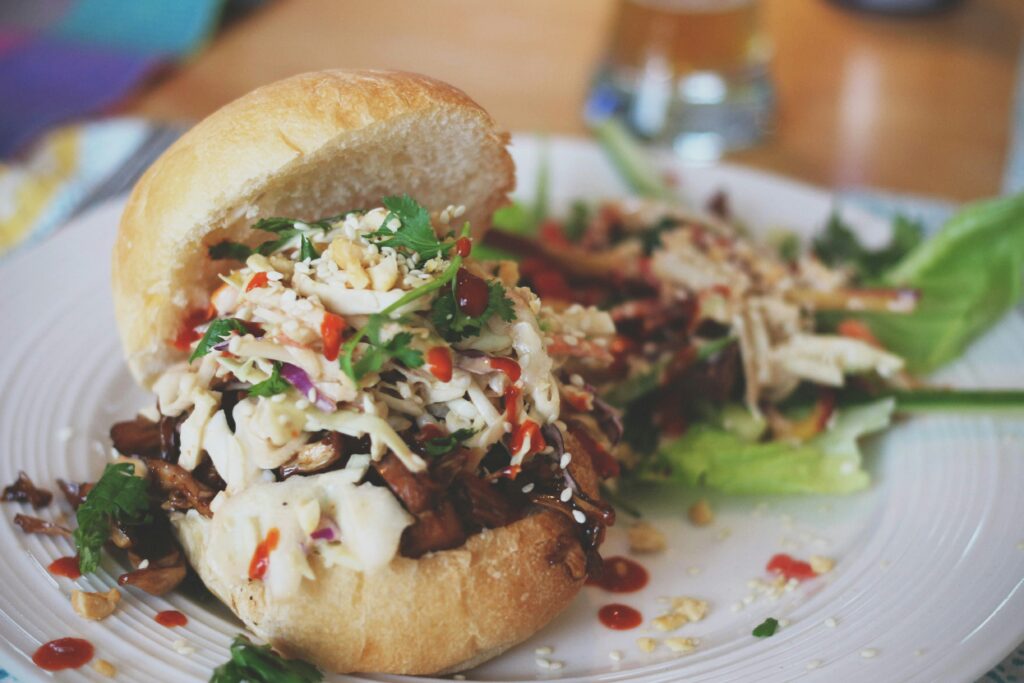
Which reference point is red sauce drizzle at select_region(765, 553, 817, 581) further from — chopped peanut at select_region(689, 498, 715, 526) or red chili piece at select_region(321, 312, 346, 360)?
red chili piece at select_region(321, 312, 346, 360)

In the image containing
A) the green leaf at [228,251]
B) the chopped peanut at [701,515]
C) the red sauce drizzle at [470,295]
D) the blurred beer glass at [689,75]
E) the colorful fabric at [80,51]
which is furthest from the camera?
the colorful fabric at [80,51]

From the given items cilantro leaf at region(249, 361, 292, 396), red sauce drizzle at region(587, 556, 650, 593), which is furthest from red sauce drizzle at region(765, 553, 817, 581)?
cilantro leaf at region(249, 361, 292, 396)

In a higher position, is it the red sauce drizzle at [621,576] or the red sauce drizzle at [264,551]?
the red sauce drizzle at [264,551]

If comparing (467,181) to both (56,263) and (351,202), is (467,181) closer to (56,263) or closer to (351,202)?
(351,202)

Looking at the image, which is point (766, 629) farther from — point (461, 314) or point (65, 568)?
point (65, 568)

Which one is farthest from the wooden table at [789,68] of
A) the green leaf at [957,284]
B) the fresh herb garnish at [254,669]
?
the fresh herb garnish at [254,669]

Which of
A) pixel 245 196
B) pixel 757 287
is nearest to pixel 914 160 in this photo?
pixel 757 287

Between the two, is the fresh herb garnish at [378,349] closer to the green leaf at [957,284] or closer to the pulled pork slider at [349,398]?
the pulled pork slider at [349,398]
